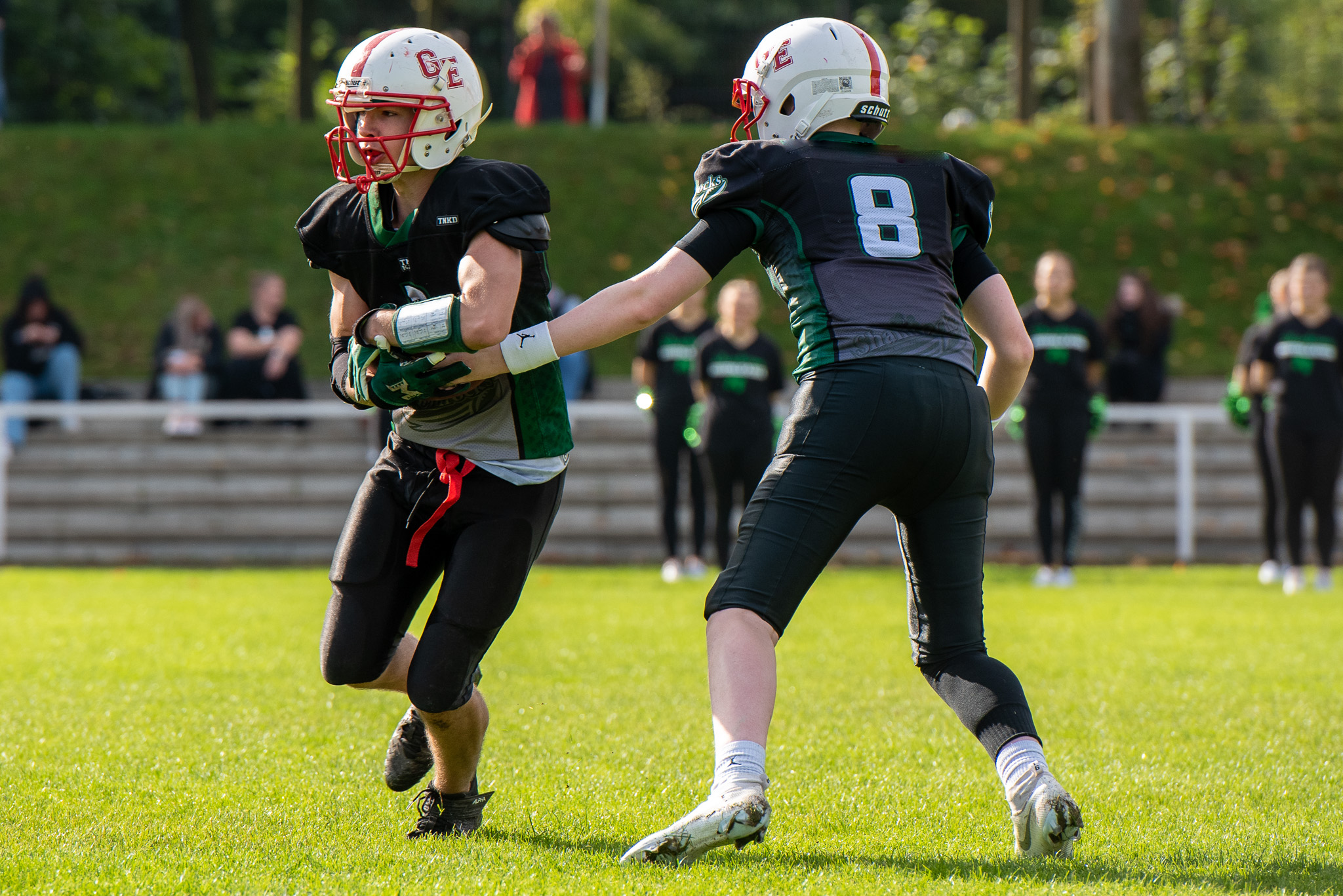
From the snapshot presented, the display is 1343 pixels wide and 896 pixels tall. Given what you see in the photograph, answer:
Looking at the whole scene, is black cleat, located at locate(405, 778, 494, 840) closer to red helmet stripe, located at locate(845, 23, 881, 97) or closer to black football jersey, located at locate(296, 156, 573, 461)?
black football jersey, located at locate(296, 156, 573, 461)

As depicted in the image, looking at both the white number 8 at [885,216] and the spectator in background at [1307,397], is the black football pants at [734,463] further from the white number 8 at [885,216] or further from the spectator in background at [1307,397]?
the white number 8 at [885,216]

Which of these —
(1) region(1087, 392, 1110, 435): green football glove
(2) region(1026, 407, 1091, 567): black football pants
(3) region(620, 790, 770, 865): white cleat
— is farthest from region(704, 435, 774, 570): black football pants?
(3) region(620, 790, 770, 865): white cleat

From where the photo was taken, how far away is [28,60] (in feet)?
98.7

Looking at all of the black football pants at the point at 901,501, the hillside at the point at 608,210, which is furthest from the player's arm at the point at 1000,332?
the hillside at the point at 608,210

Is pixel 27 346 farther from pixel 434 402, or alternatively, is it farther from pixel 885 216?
pixel 885 216

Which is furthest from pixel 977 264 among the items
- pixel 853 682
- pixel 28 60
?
pixel 28 60

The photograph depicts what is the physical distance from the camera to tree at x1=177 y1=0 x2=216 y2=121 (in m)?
26.9

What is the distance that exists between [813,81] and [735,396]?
281 inches

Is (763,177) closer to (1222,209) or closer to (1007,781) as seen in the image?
(1007,781)

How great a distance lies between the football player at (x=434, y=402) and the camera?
3646 millimetres

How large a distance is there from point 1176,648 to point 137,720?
5241 millimetres

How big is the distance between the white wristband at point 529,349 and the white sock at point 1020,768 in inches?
58.0

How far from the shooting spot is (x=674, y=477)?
448 inches

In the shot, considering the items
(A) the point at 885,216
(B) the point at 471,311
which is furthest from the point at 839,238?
(B) the point at 471,311
